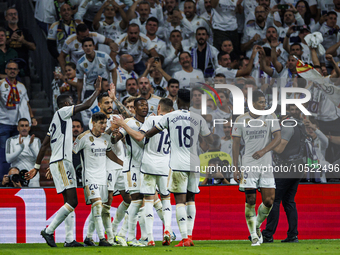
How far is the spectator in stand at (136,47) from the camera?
12.7 metres

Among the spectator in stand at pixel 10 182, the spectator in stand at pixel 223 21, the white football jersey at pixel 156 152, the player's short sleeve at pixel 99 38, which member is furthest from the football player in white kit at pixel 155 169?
the spectator in stand at pixel 223 21

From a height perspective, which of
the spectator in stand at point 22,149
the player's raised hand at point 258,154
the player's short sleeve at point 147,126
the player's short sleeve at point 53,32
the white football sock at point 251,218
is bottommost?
the white football sock at point 251,218

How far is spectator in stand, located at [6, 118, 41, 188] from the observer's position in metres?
10.8

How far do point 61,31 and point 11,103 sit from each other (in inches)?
103

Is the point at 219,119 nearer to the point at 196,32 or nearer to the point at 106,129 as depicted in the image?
the point at 196,32

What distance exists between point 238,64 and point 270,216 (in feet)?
18.7

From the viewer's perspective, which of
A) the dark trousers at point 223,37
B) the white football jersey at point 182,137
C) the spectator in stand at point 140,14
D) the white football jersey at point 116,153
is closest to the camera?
the white football jersey at point 182,137

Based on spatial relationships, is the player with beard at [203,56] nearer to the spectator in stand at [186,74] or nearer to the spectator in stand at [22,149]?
the spectator in stand at [186,74]

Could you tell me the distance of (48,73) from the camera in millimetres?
13492

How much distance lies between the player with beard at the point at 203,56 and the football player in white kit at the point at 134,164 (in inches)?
205

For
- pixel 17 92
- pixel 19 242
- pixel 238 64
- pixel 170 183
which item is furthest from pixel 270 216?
pixel 17 92

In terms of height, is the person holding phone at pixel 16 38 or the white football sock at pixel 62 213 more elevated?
the person holding phone at pixel 16 38

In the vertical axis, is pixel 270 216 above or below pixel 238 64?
below

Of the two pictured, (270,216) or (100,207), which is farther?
(270,216)
